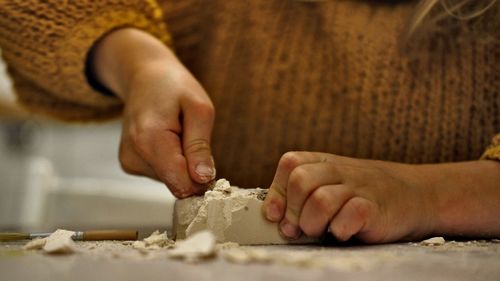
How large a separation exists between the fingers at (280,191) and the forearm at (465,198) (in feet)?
0.50

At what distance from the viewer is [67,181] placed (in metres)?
2.05

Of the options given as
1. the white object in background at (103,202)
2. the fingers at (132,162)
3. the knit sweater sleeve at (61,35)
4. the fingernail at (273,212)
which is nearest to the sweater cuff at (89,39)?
the knit sweater sleeve at (61,35)

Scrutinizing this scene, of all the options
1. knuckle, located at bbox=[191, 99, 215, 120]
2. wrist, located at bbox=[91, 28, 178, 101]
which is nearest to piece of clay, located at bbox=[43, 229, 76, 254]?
knuckle, located at bbox=[191, 99, 215, 120]

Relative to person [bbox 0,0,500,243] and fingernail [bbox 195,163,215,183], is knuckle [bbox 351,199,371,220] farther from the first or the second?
fingernail [bbox 195,163,215,183]

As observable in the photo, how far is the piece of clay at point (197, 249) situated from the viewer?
41 centimetres

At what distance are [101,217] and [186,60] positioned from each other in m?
1.09

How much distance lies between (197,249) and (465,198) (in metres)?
0.33

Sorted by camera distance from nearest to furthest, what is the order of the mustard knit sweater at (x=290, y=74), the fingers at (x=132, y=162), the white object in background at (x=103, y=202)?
the fingers at (x=132, y=162), the mustard knit sweater at (x=290, y=74), the white object in background at (x=103, y=202)

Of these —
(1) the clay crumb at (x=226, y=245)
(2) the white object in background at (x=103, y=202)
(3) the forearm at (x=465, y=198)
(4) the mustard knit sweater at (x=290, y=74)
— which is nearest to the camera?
(1) the clay crumb at (x=226, y=245)

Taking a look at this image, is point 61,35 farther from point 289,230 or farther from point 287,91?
point 289,230

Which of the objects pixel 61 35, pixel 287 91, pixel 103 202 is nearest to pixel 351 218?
pixel 287 91

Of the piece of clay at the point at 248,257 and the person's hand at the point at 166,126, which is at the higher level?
the person's hand at the point at 166,126

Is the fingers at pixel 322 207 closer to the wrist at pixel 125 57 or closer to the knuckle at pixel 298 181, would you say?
the knuckle at pixel 298 181

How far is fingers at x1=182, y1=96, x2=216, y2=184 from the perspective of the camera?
0.62 metres
